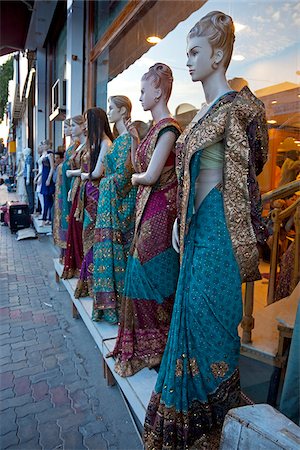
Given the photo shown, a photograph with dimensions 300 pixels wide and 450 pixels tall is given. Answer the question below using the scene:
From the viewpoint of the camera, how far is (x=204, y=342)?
131 centimetres

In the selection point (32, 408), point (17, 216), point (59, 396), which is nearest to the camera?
point (32, 408)

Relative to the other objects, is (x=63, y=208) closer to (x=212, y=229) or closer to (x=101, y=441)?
(x=101, y=441)

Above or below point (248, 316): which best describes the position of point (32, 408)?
below

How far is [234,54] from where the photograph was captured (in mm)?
2258

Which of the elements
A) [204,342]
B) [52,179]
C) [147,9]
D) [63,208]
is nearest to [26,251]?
[52,179]

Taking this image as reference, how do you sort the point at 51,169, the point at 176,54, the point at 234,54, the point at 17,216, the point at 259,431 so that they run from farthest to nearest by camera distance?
1. the point at 17,216
2. the point at 51,169
3. the point at 176,54
4. the point at 234,54
5. the point at 259,431

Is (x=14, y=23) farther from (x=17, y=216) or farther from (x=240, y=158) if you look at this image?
(x=240, y=158)

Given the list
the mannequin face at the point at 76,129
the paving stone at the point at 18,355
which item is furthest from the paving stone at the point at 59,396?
the mannequin face at the point at 76,129

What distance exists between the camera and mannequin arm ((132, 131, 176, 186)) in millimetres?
1717

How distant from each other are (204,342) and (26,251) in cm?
520

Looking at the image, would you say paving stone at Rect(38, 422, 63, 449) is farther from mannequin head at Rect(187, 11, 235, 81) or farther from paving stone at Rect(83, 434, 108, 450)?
mannequin head at Rect(187, 11, 235, 81)

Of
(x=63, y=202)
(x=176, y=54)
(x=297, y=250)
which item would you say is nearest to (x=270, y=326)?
(x=297, y=250)

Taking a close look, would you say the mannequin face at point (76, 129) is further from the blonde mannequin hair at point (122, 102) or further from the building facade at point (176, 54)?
the blonde mannequin hair at point (122, 102)

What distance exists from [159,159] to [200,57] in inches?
20.2
